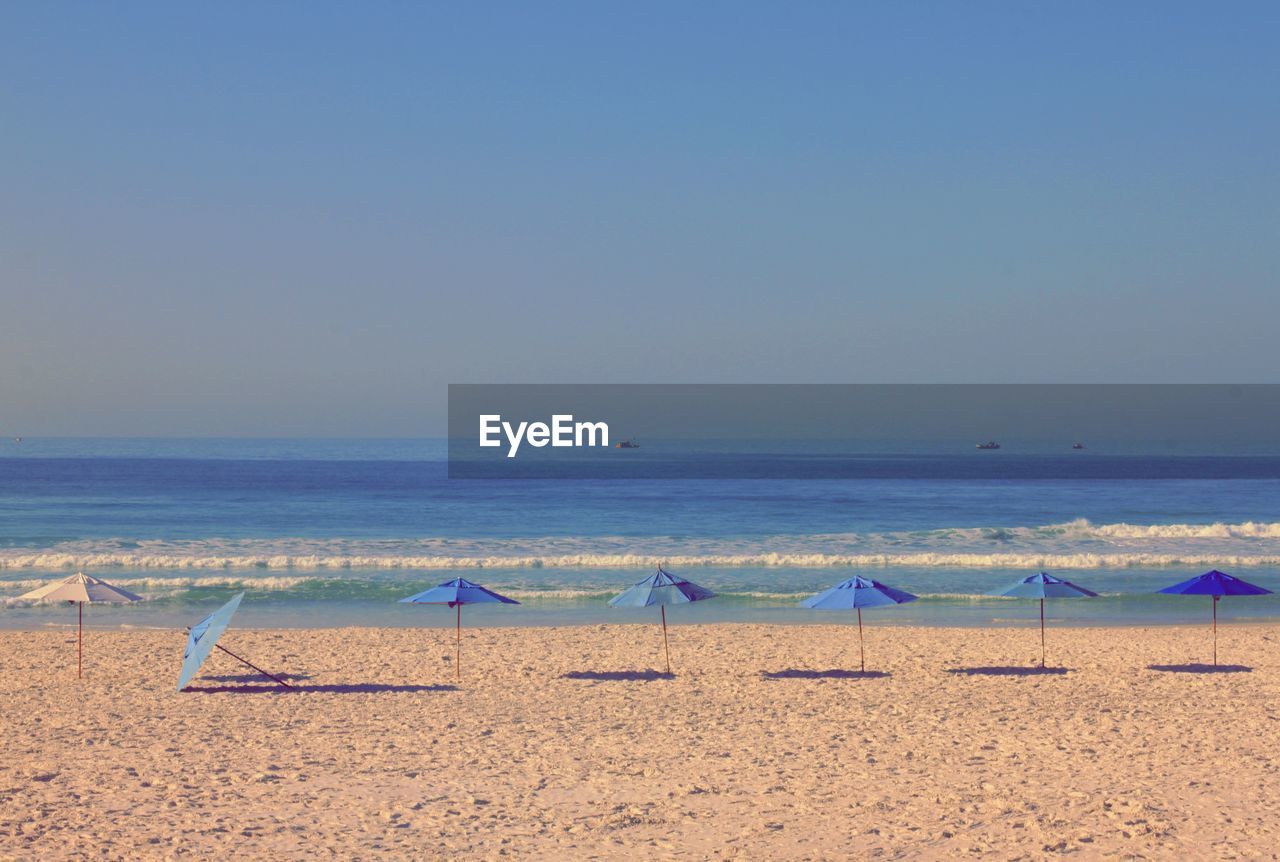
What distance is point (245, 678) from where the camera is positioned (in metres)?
15.1

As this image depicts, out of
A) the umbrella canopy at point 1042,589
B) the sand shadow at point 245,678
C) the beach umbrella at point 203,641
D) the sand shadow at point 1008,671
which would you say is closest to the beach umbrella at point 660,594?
the sand shadow at point 1008,671

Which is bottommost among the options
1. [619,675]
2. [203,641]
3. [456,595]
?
[619,675]

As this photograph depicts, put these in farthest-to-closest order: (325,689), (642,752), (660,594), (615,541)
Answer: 1. (615,541)
2. (660,594)
3. (325,689)
4. (642,752)

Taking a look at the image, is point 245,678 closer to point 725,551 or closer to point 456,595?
point 456,595

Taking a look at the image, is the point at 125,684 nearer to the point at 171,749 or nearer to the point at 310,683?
the point at 310,683

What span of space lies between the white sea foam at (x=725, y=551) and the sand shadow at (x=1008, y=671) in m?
13.3

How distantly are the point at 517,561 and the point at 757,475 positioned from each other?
2141 inches

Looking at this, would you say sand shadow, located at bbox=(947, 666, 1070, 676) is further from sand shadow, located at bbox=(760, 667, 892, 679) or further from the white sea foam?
the white sea foam

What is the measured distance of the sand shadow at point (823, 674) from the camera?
15453 millimetres

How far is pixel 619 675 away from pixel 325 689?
417cm

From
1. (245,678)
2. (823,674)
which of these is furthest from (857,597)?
(245,678)

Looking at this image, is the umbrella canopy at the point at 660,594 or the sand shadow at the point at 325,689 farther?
the umbrella canopy at the point at 660,594

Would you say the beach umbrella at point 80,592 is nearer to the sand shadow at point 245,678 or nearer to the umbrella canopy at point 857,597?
the sand shadow at point 245,678

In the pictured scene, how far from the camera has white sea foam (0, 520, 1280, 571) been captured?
96.9ft
